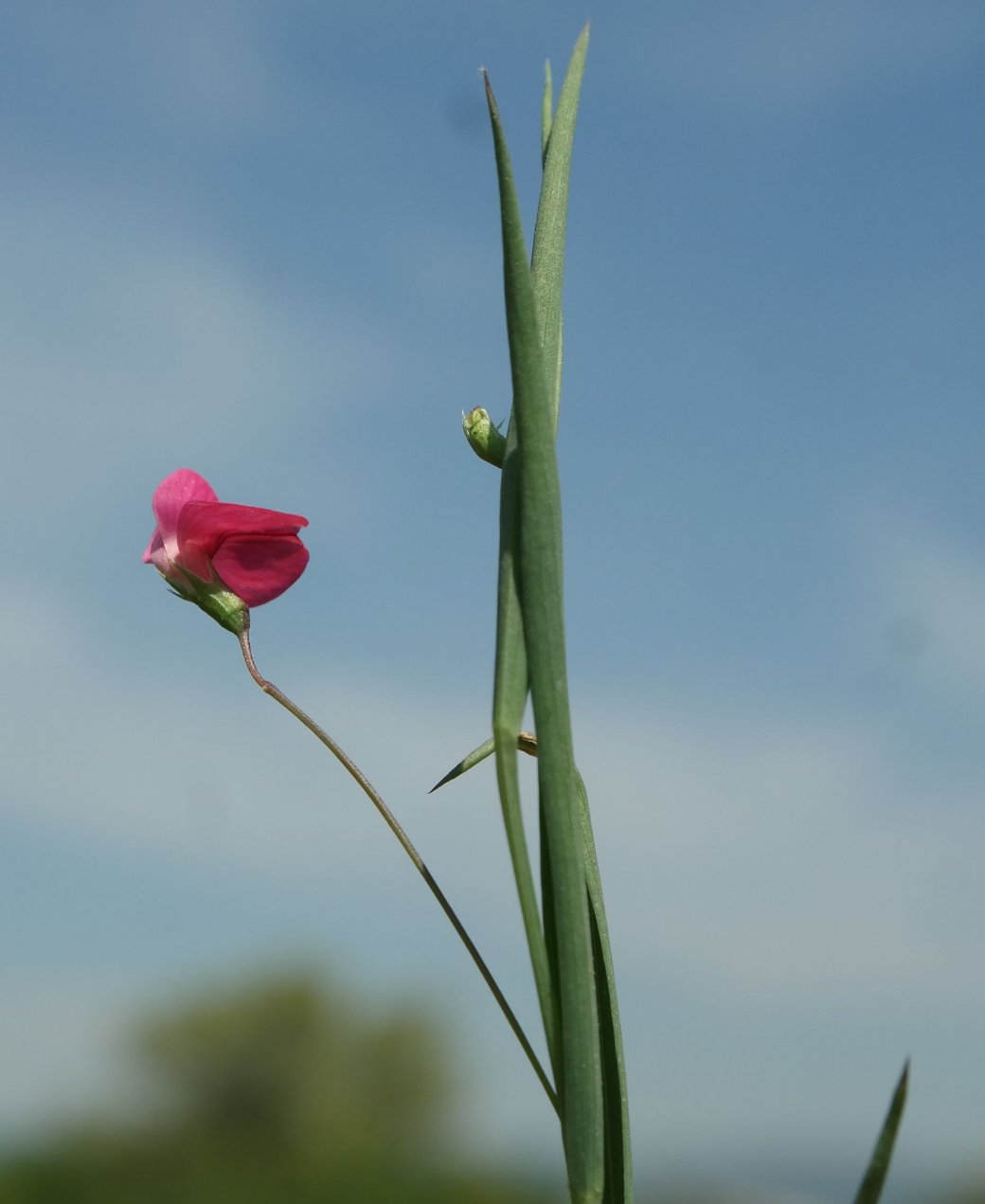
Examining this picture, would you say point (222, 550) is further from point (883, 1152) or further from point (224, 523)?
point (883, 1152)

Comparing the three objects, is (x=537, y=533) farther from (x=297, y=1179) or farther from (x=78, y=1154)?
(x=78, y=1154)

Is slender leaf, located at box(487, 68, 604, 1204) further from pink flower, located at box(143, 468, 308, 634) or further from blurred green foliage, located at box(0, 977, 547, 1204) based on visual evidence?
blurred green foliage, located at box(0, 977, 547, 1204)

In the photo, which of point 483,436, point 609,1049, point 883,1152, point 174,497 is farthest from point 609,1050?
point 174,497

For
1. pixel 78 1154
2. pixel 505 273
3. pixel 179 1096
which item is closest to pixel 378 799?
pixel 505 273

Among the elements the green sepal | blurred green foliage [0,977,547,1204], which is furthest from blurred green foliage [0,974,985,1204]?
the green sepal

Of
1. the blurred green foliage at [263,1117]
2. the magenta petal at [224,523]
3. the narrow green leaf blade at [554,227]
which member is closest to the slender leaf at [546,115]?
the narrow green leaf blade at [554,227]

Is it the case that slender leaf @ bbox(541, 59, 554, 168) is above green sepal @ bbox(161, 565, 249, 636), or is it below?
above
